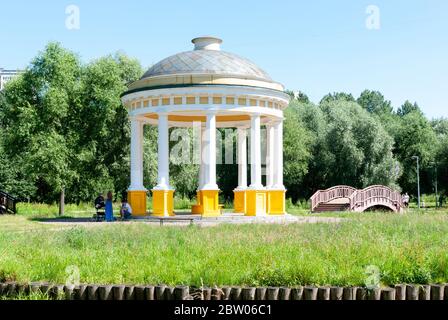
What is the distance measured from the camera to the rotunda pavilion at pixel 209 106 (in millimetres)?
25062

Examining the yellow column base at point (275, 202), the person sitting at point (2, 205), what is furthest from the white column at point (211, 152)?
the person sitting at point (2, 205)

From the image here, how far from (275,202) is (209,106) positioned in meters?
5.98

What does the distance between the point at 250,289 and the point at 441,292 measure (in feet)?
9.30

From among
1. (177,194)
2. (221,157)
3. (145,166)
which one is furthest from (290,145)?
(145,166)

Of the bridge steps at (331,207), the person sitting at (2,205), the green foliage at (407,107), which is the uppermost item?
the green foliage at (407,107)

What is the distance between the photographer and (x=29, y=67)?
34531 millimetres

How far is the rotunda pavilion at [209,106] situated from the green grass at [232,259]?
39.3 ft

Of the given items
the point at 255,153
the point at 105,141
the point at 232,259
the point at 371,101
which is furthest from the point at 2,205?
the point at 371,101

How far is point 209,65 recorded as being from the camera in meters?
25.8

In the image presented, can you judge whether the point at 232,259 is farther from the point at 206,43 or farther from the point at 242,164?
the point at 242,164

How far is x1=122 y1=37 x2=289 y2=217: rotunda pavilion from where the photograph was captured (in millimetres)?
25062

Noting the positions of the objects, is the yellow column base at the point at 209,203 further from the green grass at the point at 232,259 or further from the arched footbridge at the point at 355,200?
the arched footbridge at the point at 355,200

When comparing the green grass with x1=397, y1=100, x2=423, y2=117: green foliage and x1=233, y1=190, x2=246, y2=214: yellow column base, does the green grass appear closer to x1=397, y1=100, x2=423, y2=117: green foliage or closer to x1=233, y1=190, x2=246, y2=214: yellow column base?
x1=233, y1=190, x2=246, y2=214: yellow column base
